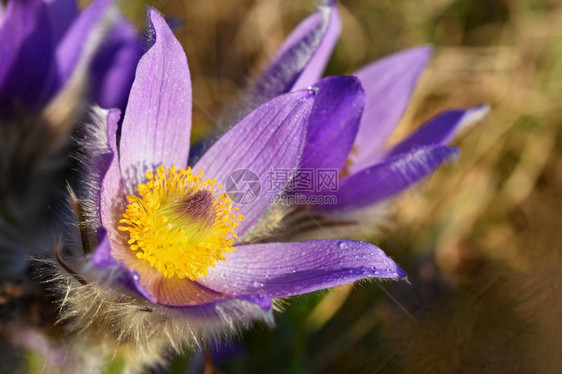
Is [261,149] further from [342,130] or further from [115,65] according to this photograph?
[115,65]

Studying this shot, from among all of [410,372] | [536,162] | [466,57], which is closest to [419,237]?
[410,372]

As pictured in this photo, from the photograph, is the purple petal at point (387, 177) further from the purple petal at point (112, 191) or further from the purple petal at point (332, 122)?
the purple petal at point (112, 191)

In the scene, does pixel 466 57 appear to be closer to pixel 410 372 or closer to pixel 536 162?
pixel 536 162

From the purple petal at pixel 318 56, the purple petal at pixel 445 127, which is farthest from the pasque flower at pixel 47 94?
the purple petal at pixel 445 127

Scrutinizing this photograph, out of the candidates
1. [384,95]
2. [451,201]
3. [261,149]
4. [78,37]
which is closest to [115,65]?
[78,37]

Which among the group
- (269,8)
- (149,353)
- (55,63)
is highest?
(55,63)

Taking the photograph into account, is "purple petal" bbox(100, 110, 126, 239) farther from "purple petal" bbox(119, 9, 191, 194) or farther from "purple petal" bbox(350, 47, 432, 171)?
"purple petal" bbox(350, 47, 432, 171)
